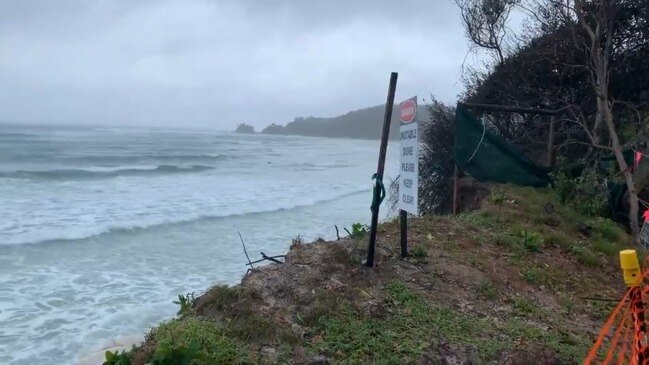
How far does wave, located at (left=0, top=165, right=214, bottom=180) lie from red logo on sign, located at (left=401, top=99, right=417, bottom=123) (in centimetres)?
2104

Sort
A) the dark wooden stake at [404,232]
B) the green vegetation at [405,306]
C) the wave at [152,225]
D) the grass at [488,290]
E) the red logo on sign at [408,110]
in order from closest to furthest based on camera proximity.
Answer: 1. the green vegetation at [405,306]
2. the grass at [488,290]
3. the red logo on sign at [408,110]
4. the dark wooden stake at [404,232]
5. the wave at [152,225]

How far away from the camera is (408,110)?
19.2ft

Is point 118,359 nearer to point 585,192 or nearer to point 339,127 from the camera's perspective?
point 585,192

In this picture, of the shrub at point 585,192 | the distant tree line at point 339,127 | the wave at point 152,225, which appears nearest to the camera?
the shrub at point 585,192

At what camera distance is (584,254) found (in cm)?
738

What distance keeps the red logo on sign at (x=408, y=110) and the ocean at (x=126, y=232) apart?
4.28 meters

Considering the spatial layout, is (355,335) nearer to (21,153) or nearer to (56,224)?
(56,224)

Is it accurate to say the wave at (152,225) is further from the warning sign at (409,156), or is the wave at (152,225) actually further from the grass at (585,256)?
the grass at (585,256)

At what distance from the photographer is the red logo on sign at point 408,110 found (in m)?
5.73

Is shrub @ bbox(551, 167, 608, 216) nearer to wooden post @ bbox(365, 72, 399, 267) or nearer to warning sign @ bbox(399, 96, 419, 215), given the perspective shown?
warning sign @ bbox(399, 96, 419, 215)

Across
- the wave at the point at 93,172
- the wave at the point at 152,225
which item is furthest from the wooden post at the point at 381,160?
the wave at the point at 93,172

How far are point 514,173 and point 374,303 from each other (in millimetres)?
6680

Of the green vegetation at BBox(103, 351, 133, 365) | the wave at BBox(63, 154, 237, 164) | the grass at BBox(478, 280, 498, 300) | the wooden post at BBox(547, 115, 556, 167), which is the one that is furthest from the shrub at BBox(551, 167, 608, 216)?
the wave at BBox(63, 154, 237, 164)

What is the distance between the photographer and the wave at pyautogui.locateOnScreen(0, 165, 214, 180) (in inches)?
951
